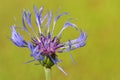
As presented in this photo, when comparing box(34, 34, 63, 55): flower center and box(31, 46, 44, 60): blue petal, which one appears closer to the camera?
box(31, 46, 44, 60): blue petal

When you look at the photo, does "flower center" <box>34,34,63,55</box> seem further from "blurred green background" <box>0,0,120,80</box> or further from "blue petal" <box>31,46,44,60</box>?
"blurred green background" <box>0,0,120,80</box>

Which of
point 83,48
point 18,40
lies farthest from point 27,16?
point 83,48

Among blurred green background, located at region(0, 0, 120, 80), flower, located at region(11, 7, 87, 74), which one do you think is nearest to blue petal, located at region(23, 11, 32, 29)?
flower, located at region(11, 7, 87, 74)

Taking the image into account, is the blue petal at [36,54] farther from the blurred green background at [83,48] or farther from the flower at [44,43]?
the blurred green background at [83,48]

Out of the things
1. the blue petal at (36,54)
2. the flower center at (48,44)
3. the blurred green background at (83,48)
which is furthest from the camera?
the blurred green background at (83,48)

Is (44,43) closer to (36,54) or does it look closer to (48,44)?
(48,44)

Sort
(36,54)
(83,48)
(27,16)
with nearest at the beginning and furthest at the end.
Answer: (36,54) < (27,16) < (83,48)

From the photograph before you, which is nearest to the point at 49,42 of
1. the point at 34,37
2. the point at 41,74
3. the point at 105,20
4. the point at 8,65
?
the point at 34,37

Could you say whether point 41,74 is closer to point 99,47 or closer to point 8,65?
point 8,65

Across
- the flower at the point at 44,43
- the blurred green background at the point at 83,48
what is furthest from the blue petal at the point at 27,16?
the blurred green background at the point at 83,48
